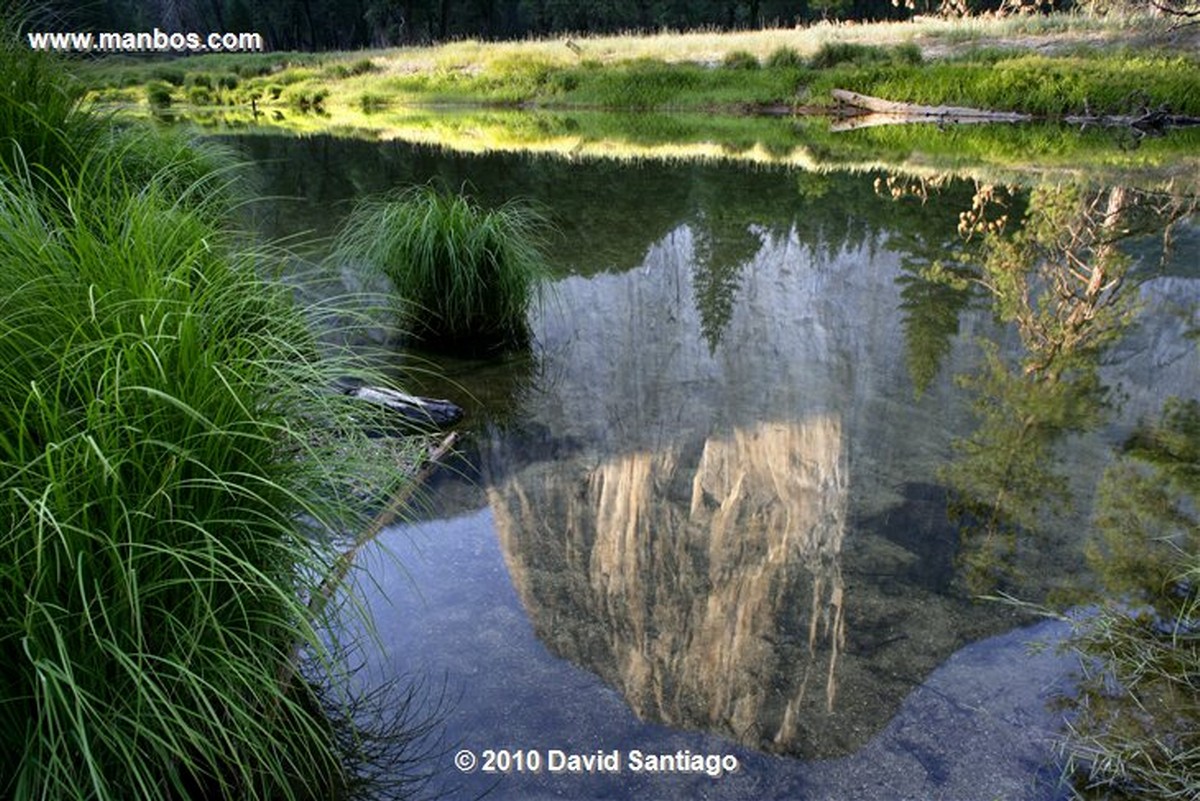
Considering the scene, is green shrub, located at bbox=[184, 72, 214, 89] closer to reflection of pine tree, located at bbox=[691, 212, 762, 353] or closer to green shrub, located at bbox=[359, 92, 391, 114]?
green shrub, located at bbox=[359, 92, 391, 114]

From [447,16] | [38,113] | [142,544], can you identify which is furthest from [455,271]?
[447,16]

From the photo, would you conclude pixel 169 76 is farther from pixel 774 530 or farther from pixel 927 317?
pixel 774 530

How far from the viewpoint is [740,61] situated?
75.0 ft

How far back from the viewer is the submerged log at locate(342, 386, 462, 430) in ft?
12.5

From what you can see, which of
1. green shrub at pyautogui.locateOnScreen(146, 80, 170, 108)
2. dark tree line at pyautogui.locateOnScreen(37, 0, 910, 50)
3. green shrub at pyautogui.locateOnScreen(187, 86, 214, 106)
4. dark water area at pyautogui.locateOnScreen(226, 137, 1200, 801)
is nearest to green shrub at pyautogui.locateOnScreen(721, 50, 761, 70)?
green shrub at pyautogui.locateOnScreen(187, 86, 214, 106)

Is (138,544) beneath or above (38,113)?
beneath

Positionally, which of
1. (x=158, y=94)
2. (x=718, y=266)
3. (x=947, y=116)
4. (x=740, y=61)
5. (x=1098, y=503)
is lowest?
(x=1098, y=503)

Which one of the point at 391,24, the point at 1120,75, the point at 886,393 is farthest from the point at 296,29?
the point at 886,393

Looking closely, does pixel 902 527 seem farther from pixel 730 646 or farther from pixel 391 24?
pixel 391 24

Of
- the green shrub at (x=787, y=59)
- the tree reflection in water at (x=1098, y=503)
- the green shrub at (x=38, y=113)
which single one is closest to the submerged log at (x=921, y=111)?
the green shrub at (x=787, y=59)

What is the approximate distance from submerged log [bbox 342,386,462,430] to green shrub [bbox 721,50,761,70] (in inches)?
846

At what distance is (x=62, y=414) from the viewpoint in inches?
61.1

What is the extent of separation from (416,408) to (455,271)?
1.19m

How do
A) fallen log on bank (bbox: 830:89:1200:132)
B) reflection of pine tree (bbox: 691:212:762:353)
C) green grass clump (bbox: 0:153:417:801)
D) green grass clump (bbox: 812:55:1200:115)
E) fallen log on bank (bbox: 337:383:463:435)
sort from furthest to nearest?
green grass clump (bbox: 812:55:1200:115)
fallen log on bank (bbox: 830:89:1200:132)
reflection of pine tree (bbox: 691:212:762:353)
fallen log on bank (bbox: 337:383:463:435)
green grass clump (bbox: 0:153:417:801)
